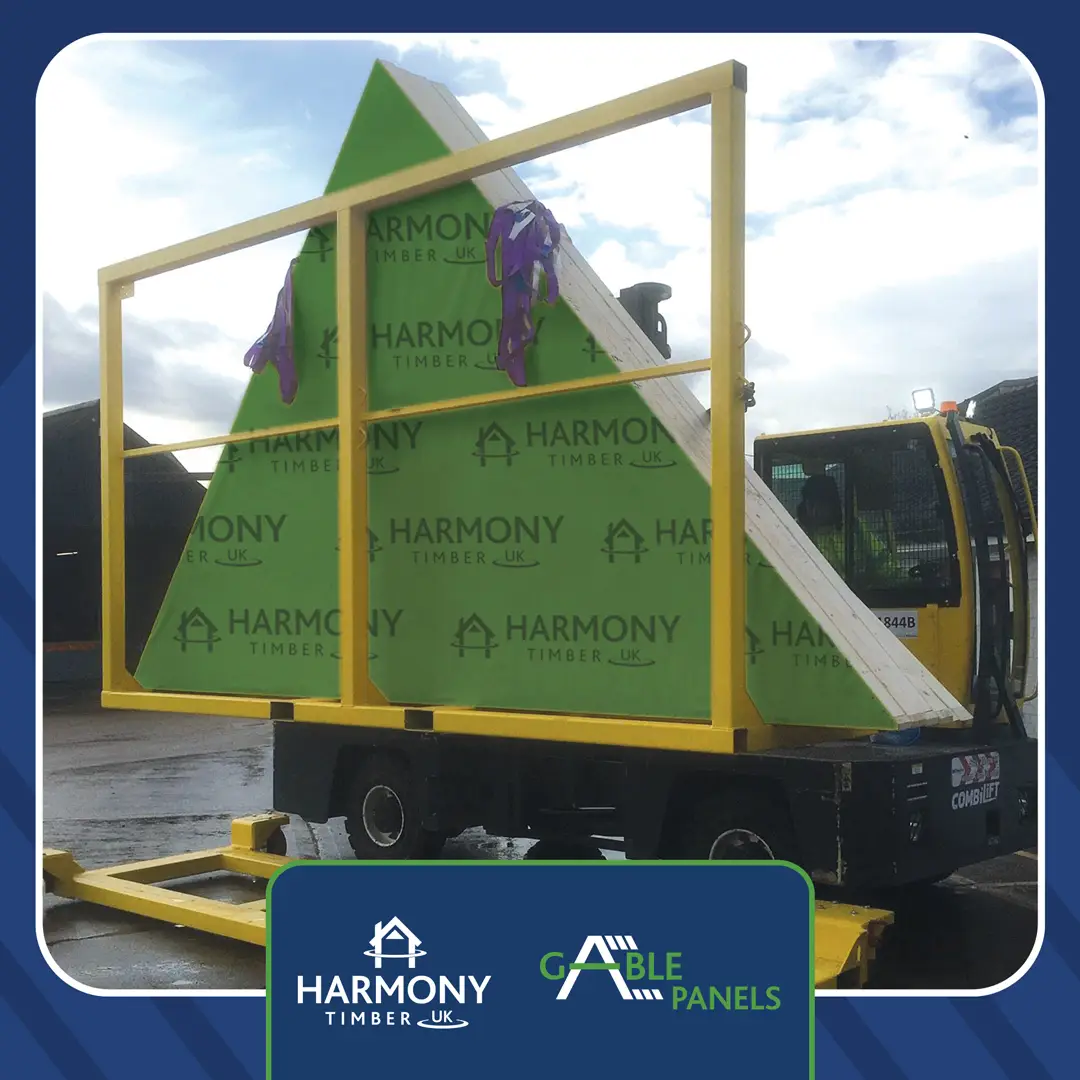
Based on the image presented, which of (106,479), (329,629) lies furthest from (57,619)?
(106,479)

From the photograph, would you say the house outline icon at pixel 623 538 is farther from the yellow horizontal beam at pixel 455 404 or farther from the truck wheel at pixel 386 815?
the truck wheel at pixel 386 815

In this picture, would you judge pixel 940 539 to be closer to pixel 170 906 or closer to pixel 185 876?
pixel 170 906

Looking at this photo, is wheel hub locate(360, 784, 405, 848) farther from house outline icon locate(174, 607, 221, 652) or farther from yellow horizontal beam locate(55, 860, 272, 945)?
house outline icon locate(174, 607, 221, 652)

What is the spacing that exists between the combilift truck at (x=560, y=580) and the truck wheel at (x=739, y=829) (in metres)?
0.01

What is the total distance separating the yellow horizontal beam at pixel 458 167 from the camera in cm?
402

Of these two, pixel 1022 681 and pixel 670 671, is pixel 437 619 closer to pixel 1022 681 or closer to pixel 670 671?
pixel 670 671

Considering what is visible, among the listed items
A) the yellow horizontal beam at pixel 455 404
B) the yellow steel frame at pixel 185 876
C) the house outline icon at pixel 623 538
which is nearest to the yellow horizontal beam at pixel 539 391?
the yellow horizontal beam at pixel 455 404

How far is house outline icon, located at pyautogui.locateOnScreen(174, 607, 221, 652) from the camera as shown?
5.85m

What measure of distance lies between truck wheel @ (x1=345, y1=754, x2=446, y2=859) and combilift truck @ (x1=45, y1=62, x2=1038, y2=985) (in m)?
0.02

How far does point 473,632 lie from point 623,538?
0.76 meters

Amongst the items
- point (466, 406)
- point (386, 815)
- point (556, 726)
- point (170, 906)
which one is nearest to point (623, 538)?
point (556, 726)

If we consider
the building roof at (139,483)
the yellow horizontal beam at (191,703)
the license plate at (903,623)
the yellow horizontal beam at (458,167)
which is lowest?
the yellow horizontal beam at (191,703)

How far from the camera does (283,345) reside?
546 cm

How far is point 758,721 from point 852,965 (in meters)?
0.84
